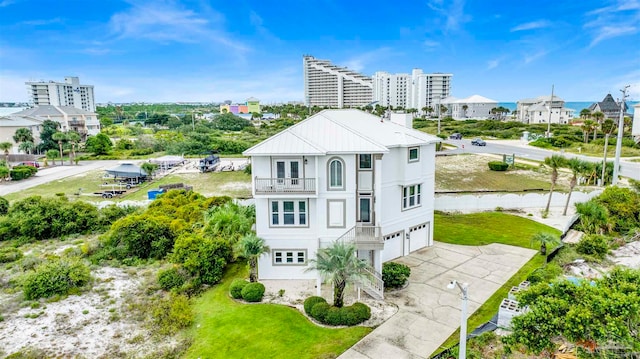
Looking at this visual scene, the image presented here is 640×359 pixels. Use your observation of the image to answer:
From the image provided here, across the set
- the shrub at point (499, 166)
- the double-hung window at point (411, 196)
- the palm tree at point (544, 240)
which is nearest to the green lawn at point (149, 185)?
the double-hung window at point (411, 196)

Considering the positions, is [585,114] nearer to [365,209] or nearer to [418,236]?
[418,236]

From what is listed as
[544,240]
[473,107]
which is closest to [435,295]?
[544,240]

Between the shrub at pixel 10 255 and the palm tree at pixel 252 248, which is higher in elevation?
the palm tree at pixel 252 248

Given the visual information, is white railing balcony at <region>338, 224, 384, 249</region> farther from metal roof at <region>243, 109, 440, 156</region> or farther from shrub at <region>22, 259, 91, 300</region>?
shrub at <region>22, 259, 91, 300</region>

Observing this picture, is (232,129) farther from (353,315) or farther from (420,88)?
(353,315)

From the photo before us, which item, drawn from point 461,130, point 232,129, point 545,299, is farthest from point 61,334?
point 232,129

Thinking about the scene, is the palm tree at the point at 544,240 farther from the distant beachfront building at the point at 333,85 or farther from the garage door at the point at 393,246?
the distant beachfront building at the point at 333,85
